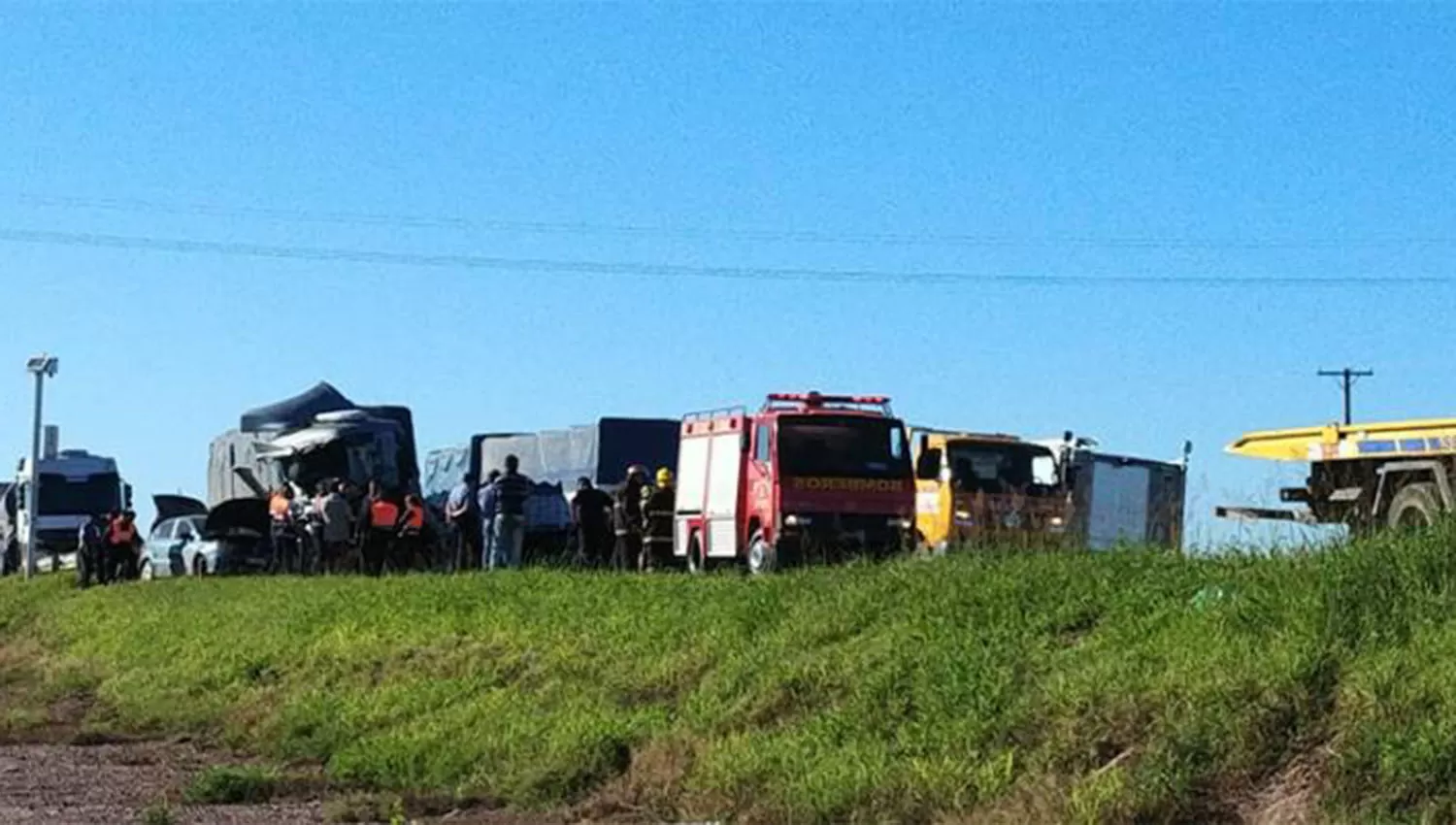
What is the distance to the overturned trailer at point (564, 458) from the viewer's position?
39812 millimetres

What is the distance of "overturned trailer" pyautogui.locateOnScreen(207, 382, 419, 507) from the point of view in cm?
4516

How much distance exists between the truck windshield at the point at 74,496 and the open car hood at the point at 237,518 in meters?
15.5

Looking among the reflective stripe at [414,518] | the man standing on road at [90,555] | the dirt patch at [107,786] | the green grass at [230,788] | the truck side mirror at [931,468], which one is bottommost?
the dirt patch at [107,786]

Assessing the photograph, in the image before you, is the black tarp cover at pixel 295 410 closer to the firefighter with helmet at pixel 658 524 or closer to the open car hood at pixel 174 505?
the open car hood at pixel 174 505

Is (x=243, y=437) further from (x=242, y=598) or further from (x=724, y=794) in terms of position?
(x=724, y=794)

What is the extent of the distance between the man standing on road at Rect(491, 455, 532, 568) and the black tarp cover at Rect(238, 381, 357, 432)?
19771 mm

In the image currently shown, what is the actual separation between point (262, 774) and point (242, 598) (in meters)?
13.0

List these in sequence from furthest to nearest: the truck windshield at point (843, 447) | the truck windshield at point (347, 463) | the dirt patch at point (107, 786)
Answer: the truck windshield at point (347, 463) → the truck windshield at point (843, 447) → the dirt patch at point (107, 786)

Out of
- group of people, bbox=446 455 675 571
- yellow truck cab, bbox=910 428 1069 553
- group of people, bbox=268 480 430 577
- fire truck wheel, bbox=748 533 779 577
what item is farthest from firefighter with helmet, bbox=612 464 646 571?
yellow truck cab, bbox=910 428 1069 553

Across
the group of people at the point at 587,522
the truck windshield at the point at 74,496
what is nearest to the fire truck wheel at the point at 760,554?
the group of people at the point at 587,522

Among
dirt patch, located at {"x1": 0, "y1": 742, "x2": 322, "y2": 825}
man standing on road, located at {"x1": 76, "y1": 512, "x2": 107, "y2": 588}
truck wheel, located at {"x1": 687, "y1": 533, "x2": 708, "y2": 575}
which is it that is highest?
truck wheel, located at {"x1": 687, "y1": 533, "x2": 708, "y2": 575}

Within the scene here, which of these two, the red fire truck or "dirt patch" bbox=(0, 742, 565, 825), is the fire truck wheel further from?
"dirt patch" bbox=(0, 742, 565, 825)

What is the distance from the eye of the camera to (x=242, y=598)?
2952 cm

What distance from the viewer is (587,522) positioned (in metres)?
33.4
